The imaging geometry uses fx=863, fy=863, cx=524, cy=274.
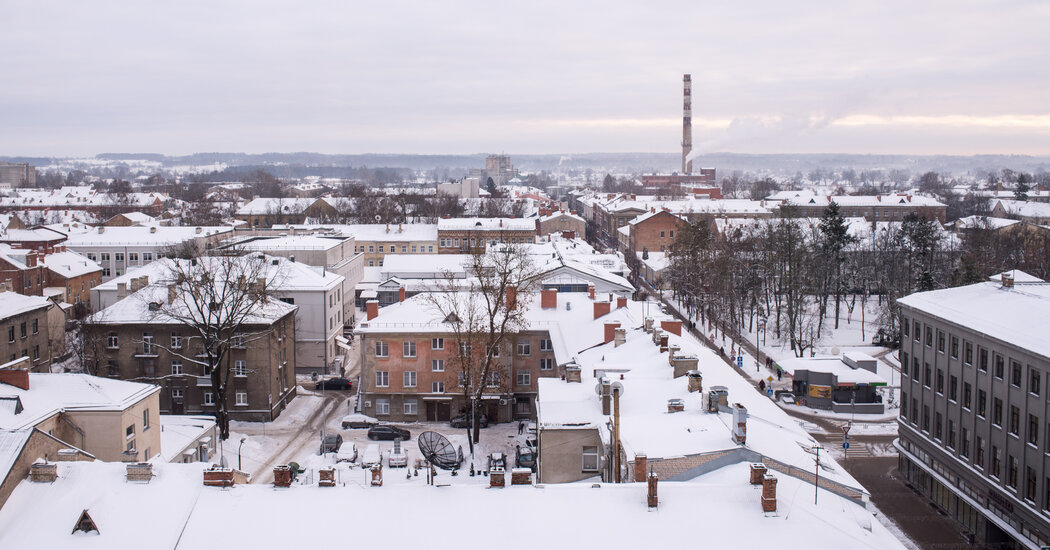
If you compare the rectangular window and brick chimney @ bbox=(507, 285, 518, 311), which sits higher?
brick chimney @ bbox=(507, 285, 518, 311)

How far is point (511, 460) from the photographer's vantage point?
35.0 meters

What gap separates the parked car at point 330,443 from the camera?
35.3 meters

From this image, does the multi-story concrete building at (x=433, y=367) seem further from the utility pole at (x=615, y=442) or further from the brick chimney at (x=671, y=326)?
the utility pole at (x=615, y=442)

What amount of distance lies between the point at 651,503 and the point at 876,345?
4458 centimetres

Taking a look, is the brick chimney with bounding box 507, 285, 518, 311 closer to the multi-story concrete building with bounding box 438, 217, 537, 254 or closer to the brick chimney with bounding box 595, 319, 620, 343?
the brick chimney with bounding box 595, 319, 620, 343

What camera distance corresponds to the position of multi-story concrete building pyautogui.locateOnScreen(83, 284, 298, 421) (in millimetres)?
39875

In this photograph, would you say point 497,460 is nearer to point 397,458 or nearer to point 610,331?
point 397,458

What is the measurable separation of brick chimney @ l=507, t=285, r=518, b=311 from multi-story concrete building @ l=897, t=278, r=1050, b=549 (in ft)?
52.1

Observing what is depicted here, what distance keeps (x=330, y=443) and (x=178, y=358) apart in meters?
10.1

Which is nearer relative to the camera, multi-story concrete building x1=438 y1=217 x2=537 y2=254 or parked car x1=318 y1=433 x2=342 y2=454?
parked car x1=318 y1=433 x2=342 y2=454

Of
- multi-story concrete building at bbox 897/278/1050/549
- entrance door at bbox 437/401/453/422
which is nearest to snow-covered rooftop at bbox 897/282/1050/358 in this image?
multi-story concrete building at bbox 897/278/1050/549

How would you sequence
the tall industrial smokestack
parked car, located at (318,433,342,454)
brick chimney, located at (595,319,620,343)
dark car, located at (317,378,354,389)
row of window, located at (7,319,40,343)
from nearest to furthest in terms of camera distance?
1. parked car, located at (318,433,342,454)
2. brick chimney, located at (595,319,620,343)
3. row of window, located at (7,319,40,343)
4. dark car, located at (317,378,354,389)
5. the tall industrial smokestack

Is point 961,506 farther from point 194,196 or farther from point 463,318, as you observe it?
point 194,196

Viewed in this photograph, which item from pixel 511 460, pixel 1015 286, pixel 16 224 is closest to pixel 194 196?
pixel 16 224
